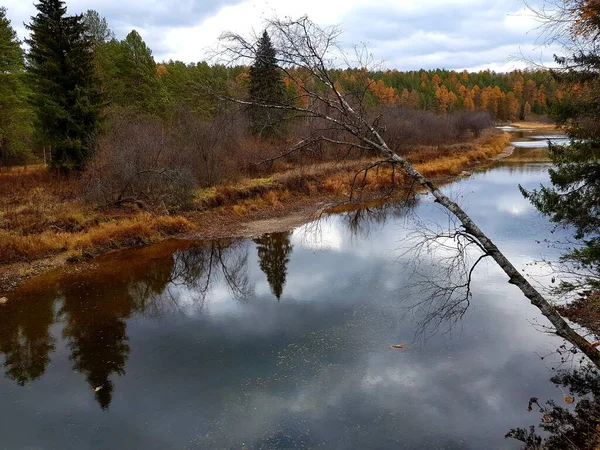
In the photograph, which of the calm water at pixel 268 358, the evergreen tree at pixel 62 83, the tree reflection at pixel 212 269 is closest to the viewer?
the calm water at pixel 268 358

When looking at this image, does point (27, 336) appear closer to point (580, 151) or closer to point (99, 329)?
point (99, 329)

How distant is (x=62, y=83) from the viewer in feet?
68.2

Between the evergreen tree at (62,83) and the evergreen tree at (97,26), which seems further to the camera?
the evergreen tree at (97,26)

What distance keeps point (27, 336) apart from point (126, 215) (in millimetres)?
8874

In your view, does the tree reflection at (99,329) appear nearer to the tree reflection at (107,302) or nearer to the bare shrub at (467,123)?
the tree reflection at (107,302)

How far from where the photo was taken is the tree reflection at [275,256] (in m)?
12.8

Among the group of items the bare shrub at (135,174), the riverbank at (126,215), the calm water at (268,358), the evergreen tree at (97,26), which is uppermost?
the evergreen tree at (97,26)

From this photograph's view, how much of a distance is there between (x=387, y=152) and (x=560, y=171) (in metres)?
5.15

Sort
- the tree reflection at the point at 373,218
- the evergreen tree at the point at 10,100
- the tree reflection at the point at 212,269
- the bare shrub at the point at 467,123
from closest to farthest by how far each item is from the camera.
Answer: the tree reflection at the point at 212,269
the tree reflection at the point at 373,218
the evergreen tree at the point at 10,100
the bare shrub at the point at 467,123

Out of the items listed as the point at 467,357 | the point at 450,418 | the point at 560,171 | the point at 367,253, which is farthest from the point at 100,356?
the point at 560,171

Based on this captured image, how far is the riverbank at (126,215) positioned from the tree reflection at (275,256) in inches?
45.1

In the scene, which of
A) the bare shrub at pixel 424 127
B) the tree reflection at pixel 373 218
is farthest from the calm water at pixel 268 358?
the bare shrub at pixel 424 127

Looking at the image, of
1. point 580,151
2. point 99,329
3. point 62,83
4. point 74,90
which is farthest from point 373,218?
point 62,83

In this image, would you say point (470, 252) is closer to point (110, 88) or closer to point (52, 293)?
point (52, 293)
